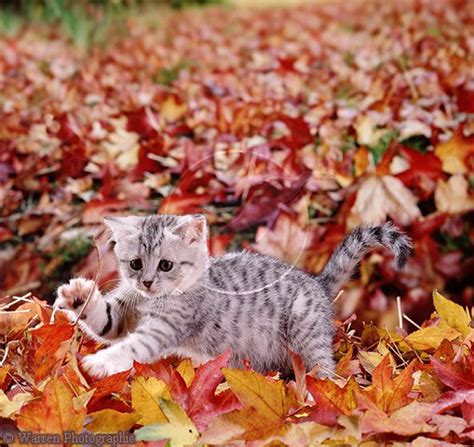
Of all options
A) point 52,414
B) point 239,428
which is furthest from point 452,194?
point 52,414

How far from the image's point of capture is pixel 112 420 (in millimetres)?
1060

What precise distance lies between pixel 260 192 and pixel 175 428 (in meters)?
1.09

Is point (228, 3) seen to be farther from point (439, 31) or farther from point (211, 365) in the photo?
point (211, 365)

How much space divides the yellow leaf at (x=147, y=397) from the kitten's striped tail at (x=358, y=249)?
1.51 ft

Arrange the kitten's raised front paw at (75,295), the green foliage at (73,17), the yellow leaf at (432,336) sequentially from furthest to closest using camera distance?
the green foliage at (73,17), the yellow leaf at (432,336), the kitten's raised front paw at (75,295)

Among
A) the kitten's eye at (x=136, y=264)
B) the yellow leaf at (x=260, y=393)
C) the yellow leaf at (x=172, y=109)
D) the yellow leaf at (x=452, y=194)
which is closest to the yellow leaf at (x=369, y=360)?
the yellow leaf at (x=260, y=393)

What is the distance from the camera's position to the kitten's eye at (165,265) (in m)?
1.30

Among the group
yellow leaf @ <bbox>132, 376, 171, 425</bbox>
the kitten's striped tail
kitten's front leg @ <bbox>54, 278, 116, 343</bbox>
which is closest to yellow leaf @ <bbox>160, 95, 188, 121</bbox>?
the kitten's striped tail

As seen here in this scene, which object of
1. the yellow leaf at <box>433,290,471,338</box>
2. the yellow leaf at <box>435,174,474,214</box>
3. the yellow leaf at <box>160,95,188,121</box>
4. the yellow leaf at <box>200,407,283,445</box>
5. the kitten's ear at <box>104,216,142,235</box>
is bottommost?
the yellow leaf at <box>435,174,474,214</box>

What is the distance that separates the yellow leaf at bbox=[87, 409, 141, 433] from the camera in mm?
1058

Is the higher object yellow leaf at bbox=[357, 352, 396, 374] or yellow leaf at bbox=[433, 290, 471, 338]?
yellow leaf at bbox=[433, 290, 471, 338]

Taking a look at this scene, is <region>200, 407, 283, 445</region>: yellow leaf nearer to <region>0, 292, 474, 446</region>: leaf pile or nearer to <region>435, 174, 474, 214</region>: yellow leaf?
<region>0, 292, 474, 446</region>: leaf pile

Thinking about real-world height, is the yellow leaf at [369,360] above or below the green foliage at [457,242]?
above

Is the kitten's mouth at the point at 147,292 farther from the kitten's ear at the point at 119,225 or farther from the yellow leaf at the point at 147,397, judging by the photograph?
the yellow leaf at the point at 147,397
